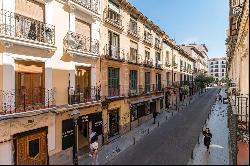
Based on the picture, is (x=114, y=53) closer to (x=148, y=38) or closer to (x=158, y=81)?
(x=148, y=38)

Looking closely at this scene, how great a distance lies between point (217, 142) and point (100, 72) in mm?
10164

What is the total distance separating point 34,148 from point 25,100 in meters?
2.63

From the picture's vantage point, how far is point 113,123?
24000 millimetres

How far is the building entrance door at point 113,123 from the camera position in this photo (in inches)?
923

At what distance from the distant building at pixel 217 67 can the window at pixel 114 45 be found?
565 feet

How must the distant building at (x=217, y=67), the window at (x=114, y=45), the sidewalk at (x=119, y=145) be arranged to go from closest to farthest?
1. the sidewalk at (x=119, y=145)
2. the window at (x=114, y=45)
3. the distant building at (x=217, y=67)

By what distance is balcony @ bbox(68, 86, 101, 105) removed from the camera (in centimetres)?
1772

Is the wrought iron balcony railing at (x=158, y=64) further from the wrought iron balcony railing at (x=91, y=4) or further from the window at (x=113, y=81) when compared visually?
the wrought iron balcony railing at (x=91, y=4)

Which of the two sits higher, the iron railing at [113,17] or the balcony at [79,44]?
the iron railing at [113,17]

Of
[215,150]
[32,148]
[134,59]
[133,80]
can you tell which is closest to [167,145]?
[215,150]

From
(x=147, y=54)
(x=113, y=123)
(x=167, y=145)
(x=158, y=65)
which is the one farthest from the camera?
(x=158, y=65)

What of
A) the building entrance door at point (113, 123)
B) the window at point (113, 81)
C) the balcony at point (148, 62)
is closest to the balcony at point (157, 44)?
the balcony at point (148, 62)

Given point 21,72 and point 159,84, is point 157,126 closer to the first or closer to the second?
point 159,84

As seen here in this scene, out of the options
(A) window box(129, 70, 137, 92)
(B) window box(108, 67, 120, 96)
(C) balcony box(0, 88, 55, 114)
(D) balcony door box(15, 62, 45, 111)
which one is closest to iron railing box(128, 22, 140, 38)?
(A) window box(129, 70, 137, 92)
